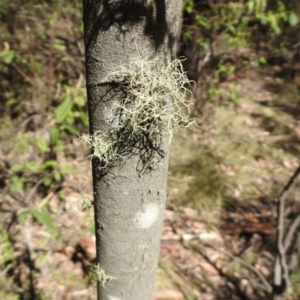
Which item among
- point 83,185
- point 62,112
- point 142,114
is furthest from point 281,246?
point 62,112

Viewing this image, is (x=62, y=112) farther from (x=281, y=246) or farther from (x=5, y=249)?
(x=281, y=246)

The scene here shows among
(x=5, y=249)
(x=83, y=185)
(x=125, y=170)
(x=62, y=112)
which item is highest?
(x=125, y=170)

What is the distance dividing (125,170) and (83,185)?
5.03ft

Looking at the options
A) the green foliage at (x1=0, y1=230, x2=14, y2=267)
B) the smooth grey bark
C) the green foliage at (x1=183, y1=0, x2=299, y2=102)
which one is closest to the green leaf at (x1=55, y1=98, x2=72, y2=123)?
the green foliage at (x1=0, y1=230, x2=14, y2=267)

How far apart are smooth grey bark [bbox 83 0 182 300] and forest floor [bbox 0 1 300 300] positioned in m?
0.86

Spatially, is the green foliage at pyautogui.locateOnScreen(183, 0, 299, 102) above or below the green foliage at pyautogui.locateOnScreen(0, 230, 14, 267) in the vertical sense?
→ above

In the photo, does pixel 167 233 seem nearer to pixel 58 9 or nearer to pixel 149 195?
pixel 149 195

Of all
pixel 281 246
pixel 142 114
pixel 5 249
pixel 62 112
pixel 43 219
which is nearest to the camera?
pixel 142 114

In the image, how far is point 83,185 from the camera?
2299mm

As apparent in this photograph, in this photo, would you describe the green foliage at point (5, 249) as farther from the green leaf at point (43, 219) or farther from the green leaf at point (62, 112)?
the green leaf at point (62, 112)

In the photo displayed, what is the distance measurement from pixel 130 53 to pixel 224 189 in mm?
2459

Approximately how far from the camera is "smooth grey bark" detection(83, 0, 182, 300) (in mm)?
656

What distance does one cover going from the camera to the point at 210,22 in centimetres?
347

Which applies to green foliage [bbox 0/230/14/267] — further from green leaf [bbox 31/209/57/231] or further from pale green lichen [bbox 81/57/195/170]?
pale green lichen [bbox 81/57/195/170]
